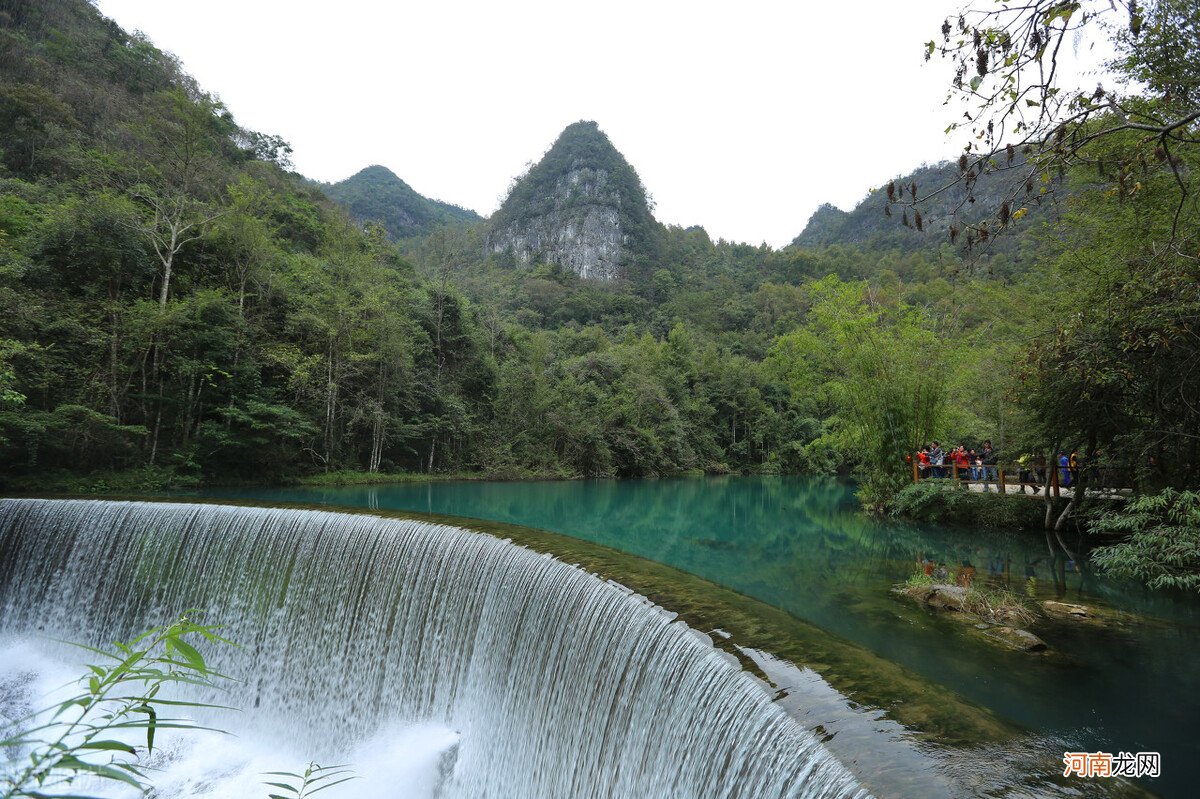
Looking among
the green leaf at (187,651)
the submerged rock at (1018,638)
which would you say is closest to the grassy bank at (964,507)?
the submerged rock at (1018,638)

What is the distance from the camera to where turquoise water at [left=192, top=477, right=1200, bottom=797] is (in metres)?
4.51

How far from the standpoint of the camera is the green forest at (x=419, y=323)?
564 centimetres

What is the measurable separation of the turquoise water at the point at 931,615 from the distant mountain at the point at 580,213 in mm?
59066

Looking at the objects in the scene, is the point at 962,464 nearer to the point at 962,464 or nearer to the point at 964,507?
the point at 962,464

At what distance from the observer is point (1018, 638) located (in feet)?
19.4

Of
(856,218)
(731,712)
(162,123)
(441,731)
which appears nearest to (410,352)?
(162,123)

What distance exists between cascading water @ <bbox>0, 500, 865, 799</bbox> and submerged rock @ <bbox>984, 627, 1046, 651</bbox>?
13.2ft

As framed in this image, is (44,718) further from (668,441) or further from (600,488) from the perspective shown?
(668,441)

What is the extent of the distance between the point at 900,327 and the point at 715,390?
952 inches

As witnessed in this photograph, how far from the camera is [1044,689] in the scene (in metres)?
4.87

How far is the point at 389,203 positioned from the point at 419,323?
5981 centimetres

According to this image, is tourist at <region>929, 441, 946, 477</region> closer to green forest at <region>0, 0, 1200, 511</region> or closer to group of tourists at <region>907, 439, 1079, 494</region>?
group of tourists at <region>907, 439, 1079, 494</region>

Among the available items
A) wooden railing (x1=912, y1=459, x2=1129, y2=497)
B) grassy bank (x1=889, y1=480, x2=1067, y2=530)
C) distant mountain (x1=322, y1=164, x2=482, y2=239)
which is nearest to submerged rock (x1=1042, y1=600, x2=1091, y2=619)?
wooden railing (x1=912, y1=459, x2=1129, y2=497)

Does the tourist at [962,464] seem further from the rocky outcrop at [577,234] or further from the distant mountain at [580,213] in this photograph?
the distant mountain at [580,213]
